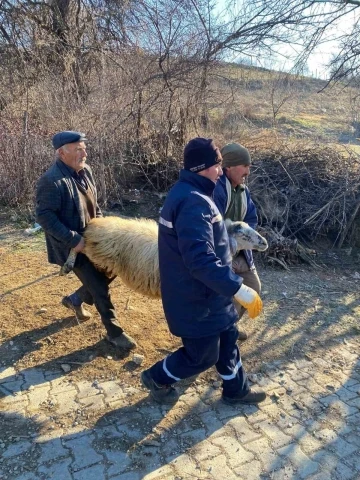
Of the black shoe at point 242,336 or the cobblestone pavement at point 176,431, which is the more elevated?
the black shoe at point 242,336

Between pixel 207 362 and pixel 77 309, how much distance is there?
1.85 m

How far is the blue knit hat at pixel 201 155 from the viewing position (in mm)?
2793

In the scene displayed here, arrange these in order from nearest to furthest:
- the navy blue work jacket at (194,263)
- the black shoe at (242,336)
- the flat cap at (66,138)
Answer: the navy blue work jacket at (194,263), the flat cap at (66,138), the black shoe at (242,336)

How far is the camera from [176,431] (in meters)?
3.12

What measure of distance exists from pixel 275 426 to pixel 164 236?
1716mm

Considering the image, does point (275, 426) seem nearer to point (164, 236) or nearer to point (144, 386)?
point (144, 386)

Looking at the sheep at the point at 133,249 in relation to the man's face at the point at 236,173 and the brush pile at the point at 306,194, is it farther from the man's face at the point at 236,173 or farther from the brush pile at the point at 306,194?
the brush pile at the point at 306,194

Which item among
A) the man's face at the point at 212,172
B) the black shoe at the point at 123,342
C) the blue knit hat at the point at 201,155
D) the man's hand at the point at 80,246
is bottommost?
the black shoe at the point at 123,342

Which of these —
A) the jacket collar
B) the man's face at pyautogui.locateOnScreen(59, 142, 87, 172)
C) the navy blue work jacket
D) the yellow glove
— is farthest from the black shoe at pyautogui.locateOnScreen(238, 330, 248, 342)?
the man's face at pyautogui.locateOnScreen(59, 142, 87, 172)

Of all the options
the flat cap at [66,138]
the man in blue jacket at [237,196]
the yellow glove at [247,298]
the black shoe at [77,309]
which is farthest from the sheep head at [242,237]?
the black shoe at [77,309]

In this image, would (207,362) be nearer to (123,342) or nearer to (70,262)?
(123,342)

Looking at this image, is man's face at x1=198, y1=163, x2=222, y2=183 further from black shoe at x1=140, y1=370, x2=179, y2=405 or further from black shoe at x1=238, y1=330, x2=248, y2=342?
black shoe at x1=238, y1=330, x2=248, y2=342

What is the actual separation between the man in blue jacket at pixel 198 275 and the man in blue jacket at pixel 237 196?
84 centimetres

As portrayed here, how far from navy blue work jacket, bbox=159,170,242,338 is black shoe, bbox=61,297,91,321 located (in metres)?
1.72
